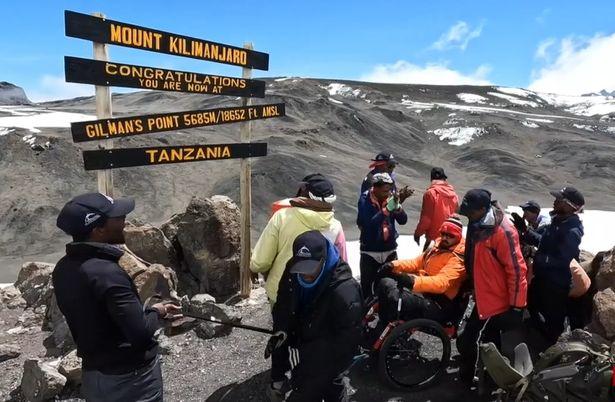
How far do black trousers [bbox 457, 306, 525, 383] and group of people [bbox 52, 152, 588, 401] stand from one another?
1 cm

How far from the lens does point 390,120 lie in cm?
4372

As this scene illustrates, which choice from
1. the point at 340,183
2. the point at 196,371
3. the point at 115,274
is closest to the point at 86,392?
the point at 115,274

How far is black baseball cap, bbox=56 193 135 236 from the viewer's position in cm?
276

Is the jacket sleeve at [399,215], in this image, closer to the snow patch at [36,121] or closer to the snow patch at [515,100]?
the snow patch at [36,121]

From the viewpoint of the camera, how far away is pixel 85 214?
109 inches

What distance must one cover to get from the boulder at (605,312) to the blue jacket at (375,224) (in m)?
2.15

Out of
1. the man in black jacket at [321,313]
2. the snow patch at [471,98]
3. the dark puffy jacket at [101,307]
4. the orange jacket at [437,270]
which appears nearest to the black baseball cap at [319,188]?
the man in black jacket at [321,313]

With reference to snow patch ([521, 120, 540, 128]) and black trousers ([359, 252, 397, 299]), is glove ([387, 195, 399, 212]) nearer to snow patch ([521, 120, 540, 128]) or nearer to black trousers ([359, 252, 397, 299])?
black trousers ([359, 252, 397, 299])

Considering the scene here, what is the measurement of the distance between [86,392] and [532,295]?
4.33 metres

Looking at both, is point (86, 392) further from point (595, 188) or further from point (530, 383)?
point (595, 188)

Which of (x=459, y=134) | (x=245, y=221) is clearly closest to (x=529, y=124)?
(x=459, y=134)

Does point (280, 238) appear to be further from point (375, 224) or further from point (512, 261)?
point (512, 261)

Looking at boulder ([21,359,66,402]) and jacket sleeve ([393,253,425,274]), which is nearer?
boulder ([21,359,66,402])

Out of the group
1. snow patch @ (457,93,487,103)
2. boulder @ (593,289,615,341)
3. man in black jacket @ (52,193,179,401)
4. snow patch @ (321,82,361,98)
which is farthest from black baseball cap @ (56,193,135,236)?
snow patch @ (457,93,487,103)
